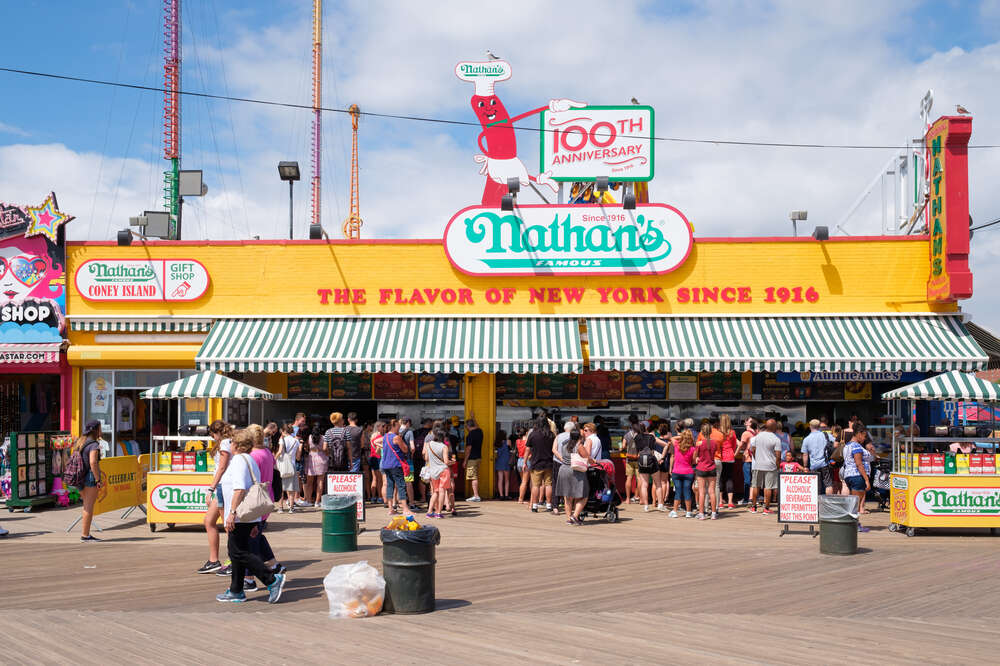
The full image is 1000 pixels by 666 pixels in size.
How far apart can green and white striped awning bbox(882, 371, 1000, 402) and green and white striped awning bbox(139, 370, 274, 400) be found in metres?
11.0

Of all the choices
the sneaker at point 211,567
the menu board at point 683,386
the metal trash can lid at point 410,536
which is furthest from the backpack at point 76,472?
the menu board at point 683,386

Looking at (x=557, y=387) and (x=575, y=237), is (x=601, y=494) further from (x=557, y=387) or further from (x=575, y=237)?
(x=575, y=237)

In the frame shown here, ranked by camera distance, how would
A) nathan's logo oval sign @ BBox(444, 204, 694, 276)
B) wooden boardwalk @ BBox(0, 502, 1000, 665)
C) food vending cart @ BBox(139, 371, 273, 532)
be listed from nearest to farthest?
1. wooden boardwalk @ BBox(0, 502, 1000, 665)
2. food vending cart @ BBox(139, 371, 273, 532)
3. nathan's logo oval sign @ BBox(444, 204, 694, 276)

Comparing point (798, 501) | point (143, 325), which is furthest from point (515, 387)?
point (143, 325)

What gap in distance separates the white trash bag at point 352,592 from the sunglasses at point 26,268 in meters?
13.5

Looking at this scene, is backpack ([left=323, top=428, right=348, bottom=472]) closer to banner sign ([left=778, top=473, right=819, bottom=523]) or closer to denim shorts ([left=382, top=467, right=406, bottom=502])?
denim shorts ([left=382, top=467, right=406, bottom=502])

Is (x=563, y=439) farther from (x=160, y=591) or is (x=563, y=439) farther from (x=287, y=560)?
(x=160, y=591)

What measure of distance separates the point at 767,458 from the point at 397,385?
7.84 meters

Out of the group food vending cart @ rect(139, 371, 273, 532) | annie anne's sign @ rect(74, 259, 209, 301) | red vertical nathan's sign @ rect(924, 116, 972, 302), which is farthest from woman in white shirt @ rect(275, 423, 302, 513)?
red vertical nathan's sign @ rect(924, 116, 972, 302)

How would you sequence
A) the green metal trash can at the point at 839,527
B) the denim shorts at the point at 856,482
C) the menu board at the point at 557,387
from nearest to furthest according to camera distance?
the green metal trash can at the point at 839,527 < the denim shorts at the point at 856,482 < the menu board at the point at 557,387

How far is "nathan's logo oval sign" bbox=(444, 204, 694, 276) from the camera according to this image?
58.9 ft

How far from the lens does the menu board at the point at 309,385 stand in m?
19.0

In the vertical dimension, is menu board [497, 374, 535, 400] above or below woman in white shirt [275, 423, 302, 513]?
above

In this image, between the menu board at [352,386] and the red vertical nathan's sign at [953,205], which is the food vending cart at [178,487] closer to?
the menu board at [352,386]
